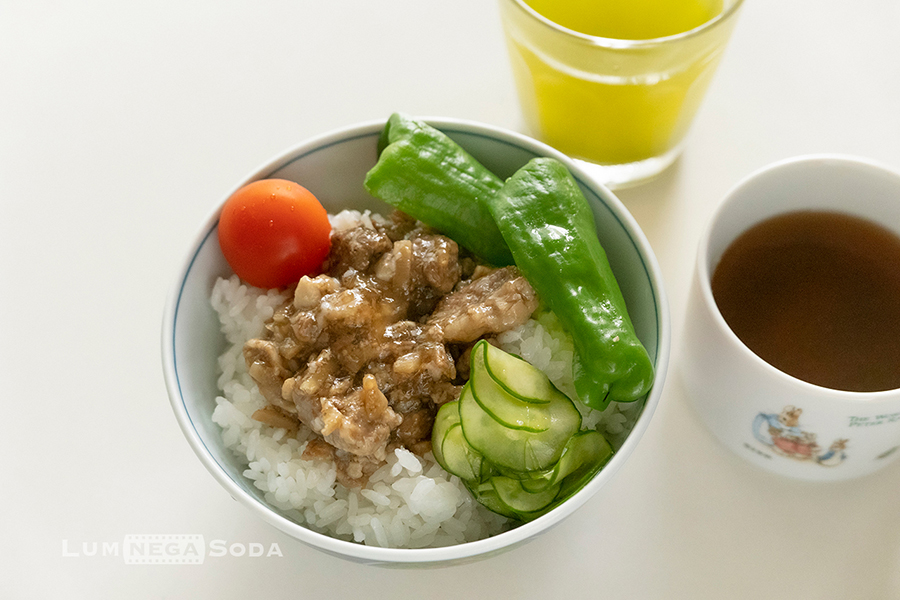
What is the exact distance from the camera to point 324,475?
1.46 m

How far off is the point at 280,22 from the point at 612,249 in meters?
1.30

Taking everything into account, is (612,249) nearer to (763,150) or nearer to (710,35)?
(710,35)

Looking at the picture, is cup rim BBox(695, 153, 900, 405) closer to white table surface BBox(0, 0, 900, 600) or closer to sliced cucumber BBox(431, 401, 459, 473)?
white table surface BBox(0, 0, 900, 600)

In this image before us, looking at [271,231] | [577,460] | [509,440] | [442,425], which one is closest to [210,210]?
[271,231]

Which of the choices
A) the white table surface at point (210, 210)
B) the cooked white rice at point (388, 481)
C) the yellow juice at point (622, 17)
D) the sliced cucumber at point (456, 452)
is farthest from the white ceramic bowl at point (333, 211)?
the yellow juice at point (622, 17)

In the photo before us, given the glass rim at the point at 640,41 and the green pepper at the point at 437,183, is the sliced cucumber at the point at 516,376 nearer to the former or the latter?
the green pepper at the point at 437,183

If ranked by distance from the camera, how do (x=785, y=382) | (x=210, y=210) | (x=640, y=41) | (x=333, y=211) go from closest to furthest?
(x=785, y=382) → (x=640, y=41) → (x=210, y=210) → (x=333, y=211)

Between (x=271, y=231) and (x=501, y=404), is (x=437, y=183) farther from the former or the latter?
(x=501, y=404)

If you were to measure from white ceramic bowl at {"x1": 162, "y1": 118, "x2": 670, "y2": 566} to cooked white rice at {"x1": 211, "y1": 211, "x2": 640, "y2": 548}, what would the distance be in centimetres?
4

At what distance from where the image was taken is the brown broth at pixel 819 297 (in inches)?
59.6

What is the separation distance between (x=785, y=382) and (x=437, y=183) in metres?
0.75

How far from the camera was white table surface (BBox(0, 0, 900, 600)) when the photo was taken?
1581mm

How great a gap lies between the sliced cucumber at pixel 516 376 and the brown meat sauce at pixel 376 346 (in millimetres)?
82

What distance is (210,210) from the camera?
1660mm
